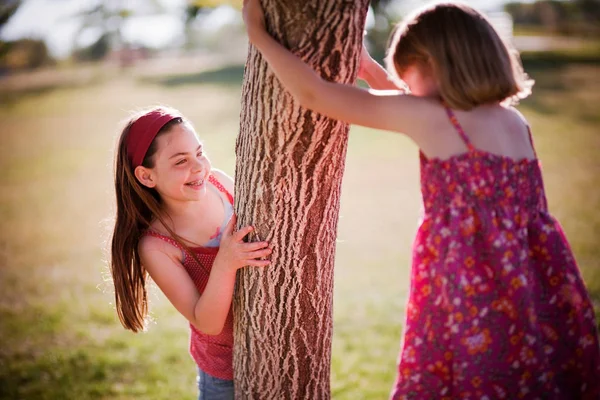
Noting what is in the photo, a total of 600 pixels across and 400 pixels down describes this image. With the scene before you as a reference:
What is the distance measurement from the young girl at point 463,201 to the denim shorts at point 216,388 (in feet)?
3.28

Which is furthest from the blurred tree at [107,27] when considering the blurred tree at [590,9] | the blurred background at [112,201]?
the blurred tree at [590,9]

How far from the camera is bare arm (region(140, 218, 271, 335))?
206 cm

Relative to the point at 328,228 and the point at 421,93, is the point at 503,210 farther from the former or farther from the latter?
the point at 328,228

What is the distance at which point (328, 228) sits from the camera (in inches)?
84.0

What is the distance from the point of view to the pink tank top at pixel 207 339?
2.37 meters

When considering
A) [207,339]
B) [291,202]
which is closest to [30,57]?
[207,339]

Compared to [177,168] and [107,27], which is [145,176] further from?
[107,27]

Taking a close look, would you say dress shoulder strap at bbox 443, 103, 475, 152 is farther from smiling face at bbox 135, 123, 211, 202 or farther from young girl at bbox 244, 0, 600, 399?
smiling face at bbox 135, 123, 211, 202

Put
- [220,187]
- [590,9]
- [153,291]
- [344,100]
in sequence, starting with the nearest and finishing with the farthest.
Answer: [344,100], [220,187], [153,291], [590,9]

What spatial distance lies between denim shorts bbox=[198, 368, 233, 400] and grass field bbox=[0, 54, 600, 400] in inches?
26.3

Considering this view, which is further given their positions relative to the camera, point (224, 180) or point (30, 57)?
point (30, 57)

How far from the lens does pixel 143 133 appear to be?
238 cm

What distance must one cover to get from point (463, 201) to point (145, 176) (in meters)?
1.45

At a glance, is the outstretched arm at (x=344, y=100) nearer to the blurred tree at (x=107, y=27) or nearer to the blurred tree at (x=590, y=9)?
the blurred tree at (x=107, y=27)
